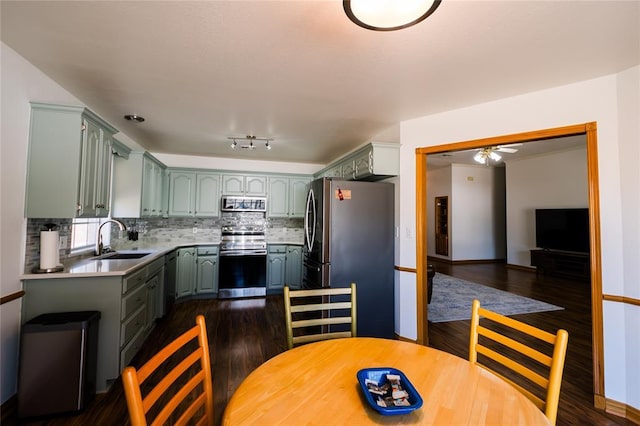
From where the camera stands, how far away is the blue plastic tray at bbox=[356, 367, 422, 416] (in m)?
0.85

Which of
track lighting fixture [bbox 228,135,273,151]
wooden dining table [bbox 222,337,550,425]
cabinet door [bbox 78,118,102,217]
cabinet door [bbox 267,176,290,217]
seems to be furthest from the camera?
cabinet door [bbox 267,176,290,217]

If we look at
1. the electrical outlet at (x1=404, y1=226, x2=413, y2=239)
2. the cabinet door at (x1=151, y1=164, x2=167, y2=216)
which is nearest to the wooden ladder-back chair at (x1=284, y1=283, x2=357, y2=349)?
the electrical outlet at (x1=404, y1=226, x2=413, y2=239)

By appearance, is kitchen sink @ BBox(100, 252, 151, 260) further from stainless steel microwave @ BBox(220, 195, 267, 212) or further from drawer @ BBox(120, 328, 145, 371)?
stainless steel microwave @ BBox(220, 195, 267, 212)

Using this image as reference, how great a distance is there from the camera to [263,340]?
3021 millimetres

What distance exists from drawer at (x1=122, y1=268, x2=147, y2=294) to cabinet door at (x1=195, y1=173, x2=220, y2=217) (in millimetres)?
2099

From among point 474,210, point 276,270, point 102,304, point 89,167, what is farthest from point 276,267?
point 474,210

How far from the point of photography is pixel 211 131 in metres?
3.55

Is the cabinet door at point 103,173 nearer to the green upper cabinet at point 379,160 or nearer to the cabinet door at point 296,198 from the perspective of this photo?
the green upper cabinet at point 379,160

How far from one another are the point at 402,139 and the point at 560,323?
309 cm

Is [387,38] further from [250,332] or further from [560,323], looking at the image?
[560,323]

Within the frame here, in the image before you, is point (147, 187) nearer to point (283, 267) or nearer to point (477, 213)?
point (283, 267)

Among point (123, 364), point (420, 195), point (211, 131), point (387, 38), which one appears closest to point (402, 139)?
point (420, 195)

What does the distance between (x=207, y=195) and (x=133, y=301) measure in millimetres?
2581

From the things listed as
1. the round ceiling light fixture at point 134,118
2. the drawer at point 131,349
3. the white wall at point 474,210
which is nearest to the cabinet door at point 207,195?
the round ceiling light fixture at point 134,118
